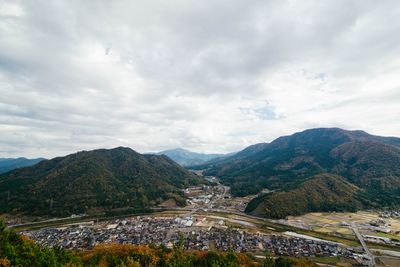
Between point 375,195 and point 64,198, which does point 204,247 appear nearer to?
point 64,198

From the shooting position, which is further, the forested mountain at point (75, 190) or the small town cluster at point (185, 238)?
the forested mountain at point (75, 190)

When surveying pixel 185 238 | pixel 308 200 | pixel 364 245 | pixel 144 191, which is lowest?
pixel 364 245

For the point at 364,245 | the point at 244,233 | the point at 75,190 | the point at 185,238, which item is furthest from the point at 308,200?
the point at 75,190

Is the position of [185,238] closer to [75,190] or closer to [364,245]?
[364,245]

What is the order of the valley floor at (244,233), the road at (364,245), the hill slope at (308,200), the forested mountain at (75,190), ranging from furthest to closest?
the forested mountain at (75,190)
the hill slope at (308,200)
the valley floor at (244,233)
the road at (364,245)

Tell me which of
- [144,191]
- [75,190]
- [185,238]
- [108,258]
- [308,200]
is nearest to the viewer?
[108,258]

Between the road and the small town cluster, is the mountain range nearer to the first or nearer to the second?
the road

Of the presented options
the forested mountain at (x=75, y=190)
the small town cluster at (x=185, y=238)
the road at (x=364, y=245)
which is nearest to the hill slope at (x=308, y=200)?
the road at (x=364, y=245)

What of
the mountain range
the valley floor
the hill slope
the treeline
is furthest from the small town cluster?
the mountain range

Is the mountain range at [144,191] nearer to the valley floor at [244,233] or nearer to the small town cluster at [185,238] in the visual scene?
the valley floor at [244,233]
